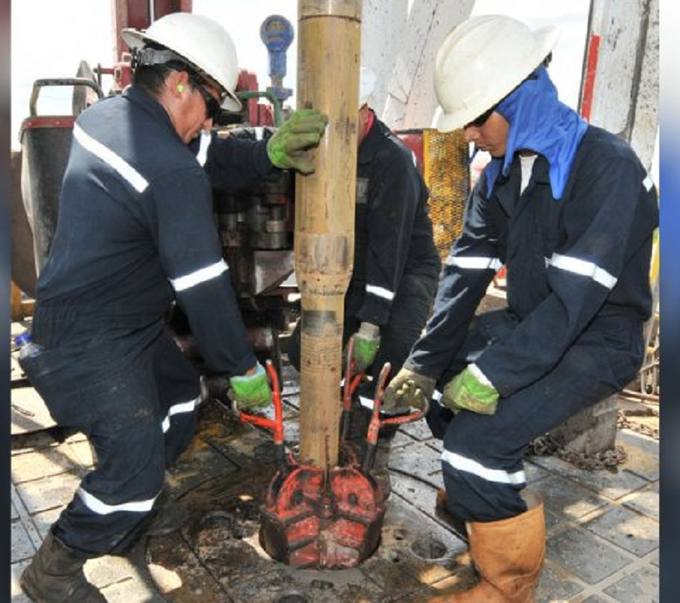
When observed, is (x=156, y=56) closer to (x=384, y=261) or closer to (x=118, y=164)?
(x=118, y=164)

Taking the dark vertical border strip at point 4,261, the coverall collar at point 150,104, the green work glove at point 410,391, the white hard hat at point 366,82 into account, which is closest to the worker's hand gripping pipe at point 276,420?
the green work glove at point 410,391

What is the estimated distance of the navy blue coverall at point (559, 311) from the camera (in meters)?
2.10

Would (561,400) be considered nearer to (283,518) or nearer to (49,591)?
(283,518)

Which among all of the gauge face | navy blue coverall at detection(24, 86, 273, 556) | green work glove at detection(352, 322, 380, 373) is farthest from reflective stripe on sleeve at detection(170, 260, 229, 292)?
the gauge face

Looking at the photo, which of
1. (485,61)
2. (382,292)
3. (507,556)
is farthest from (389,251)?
(507,556)

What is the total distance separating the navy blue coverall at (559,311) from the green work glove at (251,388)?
69 centimetres

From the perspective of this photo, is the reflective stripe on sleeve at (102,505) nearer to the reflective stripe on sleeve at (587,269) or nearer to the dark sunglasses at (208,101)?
the dark sunglasses at (208,101)

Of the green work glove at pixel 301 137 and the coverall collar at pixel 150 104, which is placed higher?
the coverall collar at pixel 150 104

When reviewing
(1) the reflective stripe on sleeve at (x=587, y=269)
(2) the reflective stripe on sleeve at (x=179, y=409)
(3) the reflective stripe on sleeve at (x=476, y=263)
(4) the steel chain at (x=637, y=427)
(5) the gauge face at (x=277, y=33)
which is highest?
(5) the gauge face at (x=277, y=33)

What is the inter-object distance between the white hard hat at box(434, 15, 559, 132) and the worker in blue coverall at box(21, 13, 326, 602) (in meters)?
0.48

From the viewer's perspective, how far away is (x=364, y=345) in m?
3.06

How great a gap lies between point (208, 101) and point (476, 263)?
49.5 inches

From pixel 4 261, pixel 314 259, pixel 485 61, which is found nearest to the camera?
pixel 4 261

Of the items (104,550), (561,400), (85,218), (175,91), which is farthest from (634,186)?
(104,550)
